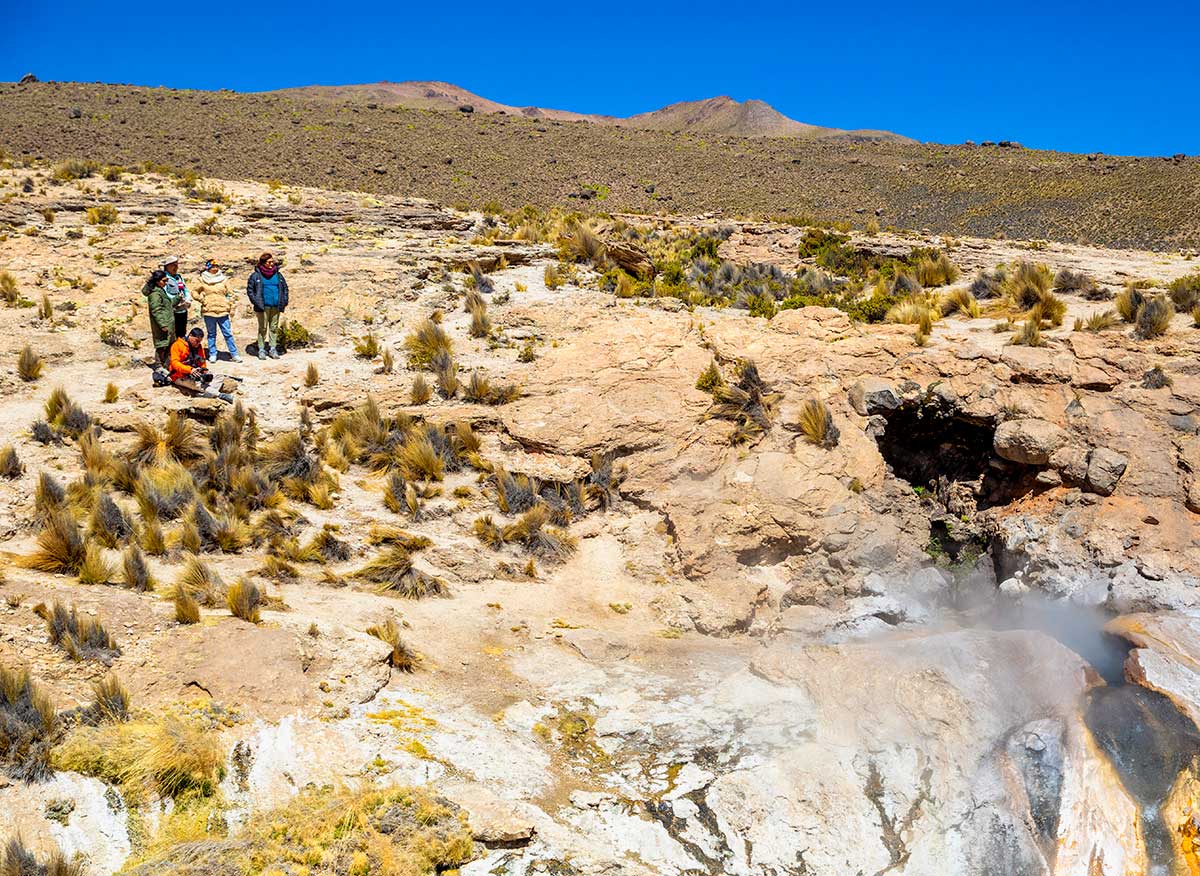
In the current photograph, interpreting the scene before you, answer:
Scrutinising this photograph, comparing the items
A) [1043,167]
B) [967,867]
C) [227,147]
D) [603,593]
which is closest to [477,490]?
[603,593]

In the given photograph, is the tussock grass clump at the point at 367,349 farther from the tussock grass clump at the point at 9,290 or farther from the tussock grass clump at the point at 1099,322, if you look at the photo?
the tussock grass clump at the point at 1099,322

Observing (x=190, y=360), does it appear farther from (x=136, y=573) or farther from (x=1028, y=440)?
(x=1028, y=440)

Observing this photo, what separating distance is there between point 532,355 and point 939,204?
1465 inches

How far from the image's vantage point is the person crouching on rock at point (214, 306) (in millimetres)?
12594

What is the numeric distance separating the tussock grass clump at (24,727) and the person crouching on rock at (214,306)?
28.5ft

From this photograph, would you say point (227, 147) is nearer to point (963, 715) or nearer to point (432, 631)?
point (432, 631)

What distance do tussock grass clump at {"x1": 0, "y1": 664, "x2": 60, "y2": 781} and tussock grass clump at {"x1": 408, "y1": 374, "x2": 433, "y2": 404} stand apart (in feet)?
23.4

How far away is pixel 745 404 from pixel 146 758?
27.4 ft

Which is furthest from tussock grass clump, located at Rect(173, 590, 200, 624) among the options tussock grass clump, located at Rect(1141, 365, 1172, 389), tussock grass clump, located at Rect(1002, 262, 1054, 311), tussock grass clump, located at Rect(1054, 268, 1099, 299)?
tussock grass clump, located at Rect(1054, 268, 1099, 299)

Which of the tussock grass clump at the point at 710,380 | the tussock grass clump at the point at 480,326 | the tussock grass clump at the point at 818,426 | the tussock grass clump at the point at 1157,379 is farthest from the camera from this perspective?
the tussock grass clump at the point at 480,326

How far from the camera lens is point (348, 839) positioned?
4.47 m

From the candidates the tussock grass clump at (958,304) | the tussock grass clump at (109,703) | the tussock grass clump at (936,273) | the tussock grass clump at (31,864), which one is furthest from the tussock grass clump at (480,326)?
the tussock grass clump at (31,864)

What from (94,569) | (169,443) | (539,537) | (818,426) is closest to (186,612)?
(94,569)

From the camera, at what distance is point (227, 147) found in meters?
40.7
